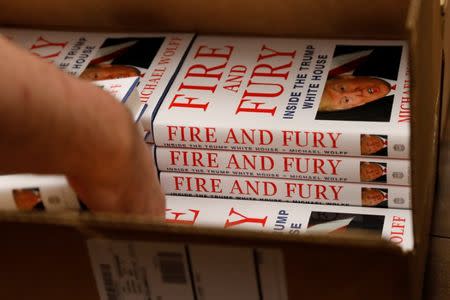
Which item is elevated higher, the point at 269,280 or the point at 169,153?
the point at 269,280

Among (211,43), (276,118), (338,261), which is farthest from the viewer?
(211,43)

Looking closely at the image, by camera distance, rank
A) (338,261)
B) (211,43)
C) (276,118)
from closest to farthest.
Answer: (338,261) < (276,118) < (211,43)

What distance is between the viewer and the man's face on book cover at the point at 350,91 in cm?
78

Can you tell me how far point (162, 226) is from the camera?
45 centimetres

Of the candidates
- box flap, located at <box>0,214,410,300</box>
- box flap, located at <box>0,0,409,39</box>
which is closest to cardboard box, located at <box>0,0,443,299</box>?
box flap, located at <box>0,214,410,300</box>

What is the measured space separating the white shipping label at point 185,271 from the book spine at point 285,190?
0.30 metres

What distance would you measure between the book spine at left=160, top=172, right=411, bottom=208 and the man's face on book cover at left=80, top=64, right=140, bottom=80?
0.13 meters

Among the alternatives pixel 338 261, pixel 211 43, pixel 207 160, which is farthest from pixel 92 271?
pixel 211 43

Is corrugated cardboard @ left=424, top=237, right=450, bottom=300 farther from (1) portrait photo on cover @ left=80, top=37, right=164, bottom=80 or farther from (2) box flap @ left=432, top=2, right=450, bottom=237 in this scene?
(1) portrait photo on cover @ left=80, top=37, right=164, bottom=80

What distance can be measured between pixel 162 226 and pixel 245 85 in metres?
0.40

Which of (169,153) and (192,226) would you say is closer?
(192,226)

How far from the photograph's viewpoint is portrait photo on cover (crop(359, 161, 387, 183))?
0.75 m

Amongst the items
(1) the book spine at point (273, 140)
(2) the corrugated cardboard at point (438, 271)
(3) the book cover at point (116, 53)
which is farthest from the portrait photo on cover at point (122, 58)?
(2) the corrugated cardboard at point (438, 271)

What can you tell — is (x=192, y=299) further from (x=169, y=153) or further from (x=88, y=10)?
(x=88, y=10)
